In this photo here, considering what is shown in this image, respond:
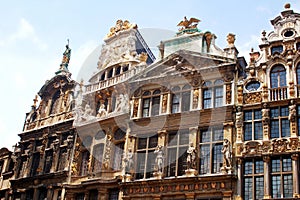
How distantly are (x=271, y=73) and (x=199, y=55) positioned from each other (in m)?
4.32

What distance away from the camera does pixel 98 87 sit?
2964 cm

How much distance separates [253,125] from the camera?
21.7 metres

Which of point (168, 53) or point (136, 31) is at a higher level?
point (136, 31)

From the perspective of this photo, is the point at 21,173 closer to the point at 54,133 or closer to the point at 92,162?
the point at 54,133

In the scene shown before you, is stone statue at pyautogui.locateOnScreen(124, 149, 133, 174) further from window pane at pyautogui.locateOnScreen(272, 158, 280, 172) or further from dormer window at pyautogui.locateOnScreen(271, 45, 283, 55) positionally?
dormer window at pyautogui.locateOnScreen(271, 45, 283, 55)

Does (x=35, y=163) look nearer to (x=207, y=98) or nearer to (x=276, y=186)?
(x=207, y=98)

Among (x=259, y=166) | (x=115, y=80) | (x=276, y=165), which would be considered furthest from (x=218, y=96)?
(x=115, y=80)

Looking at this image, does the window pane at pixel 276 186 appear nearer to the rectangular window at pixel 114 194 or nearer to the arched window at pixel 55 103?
the rectangular window at pixel 114 194

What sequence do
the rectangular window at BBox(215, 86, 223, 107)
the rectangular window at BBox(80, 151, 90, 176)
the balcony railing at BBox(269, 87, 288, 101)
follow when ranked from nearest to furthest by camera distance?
the balcony railing at BBox(269, 87, 288, 101), the rectangular window at BBox(215, 86, 223, 107), the rectangular window at BBox(80, 151, 90, 176)

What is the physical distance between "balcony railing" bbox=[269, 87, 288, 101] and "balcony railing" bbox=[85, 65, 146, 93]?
8678mm

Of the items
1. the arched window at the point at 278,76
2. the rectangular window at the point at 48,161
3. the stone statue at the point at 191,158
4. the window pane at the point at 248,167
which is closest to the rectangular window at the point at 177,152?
the stone statue at the point at 191,158

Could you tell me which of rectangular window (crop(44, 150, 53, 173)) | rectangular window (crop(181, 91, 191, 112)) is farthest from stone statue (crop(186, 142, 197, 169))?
rectangular window (crop(44, 150, 53, 173))

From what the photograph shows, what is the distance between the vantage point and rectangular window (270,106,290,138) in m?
20.9

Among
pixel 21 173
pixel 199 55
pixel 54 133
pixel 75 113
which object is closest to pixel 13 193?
pixel 21 173
